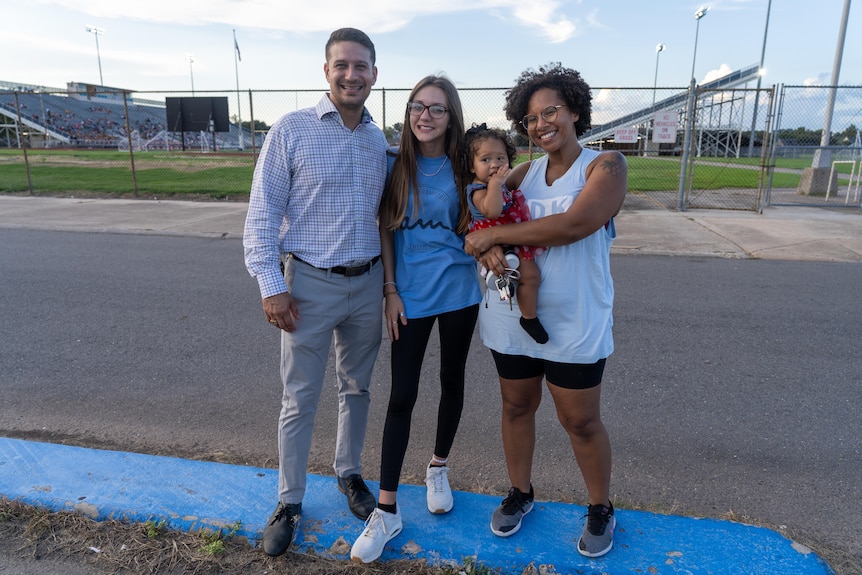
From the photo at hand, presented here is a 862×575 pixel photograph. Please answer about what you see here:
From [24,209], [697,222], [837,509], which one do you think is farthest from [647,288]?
[24,209]

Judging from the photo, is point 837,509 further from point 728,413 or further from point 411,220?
point 411,220

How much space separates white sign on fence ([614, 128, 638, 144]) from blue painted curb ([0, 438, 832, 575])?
37.7 feet

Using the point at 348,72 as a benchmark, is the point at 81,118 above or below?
above

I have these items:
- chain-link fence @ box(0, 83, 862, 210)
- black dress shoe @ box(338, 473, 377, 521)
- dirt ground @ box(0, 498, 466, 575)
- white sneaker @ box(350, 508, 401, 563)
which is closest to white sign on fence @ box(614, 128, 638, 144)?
chain-link fence @ box(0, 83, 862, 210)

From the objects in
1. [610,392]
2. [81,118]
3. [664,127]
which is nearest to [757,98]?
[664,127]

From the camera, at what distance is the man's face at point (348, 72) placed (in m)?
2.38

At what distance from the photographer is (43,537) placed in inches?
96.7

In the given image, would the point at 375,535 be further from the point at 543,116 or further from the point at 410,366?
the point at 543,116

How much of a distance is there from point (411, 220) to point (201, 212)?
35.8 ft

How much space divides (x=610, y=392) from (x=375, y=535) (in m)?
2.16

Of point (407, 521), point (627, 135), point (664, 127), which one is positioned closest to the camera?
point (407, 521)

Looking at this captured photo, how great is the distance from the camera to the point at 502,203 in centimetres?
217

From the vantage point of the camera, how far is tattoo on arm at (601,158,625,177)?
2.12 m

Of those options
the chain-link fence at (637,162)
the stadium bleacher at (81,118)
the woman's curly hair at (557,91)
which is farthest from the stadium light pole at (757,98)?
the stadium bleacher at (81,118)
